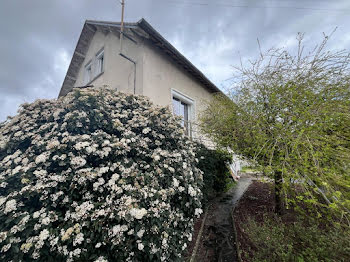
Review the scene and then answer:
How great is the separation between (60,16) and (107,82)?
3996 millimetres

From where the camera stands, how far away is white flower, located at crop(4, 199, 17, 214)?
61.7 inches

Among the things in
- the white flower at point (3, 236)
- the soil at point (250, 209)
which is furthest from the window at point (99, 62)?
the soil at point (250, 209)

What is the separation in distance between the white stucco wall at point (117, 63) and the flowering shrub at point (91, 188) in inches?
95.0

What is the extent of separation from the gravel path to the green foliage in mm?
1523

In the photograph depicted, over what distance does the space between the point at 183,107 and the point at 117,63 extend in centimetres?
322

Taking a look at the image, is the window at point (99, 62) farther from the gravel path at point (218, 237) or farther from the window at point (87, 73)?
the gravel path at point (218, 237)

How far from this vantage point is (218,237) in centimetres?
324

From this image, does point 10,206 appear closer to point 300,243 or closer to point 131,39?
point 300,243

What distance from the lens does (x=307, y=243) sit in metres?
2.17

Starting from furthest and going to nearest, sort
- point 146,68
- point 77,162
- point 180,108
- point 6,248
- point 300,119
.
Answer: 1. point 180,108
2. point 146,68
3. point 300,119
4. point 77,162
5. point 6,248

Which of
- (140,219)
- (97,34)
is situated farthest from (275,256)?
→ (97,34)

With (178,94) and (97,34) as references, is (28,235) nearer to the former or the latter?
(178,94)

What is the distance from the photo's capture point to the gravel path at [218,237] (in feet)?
9.04

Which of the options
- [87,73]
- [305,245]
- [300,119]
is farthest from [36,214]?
[87,73]
